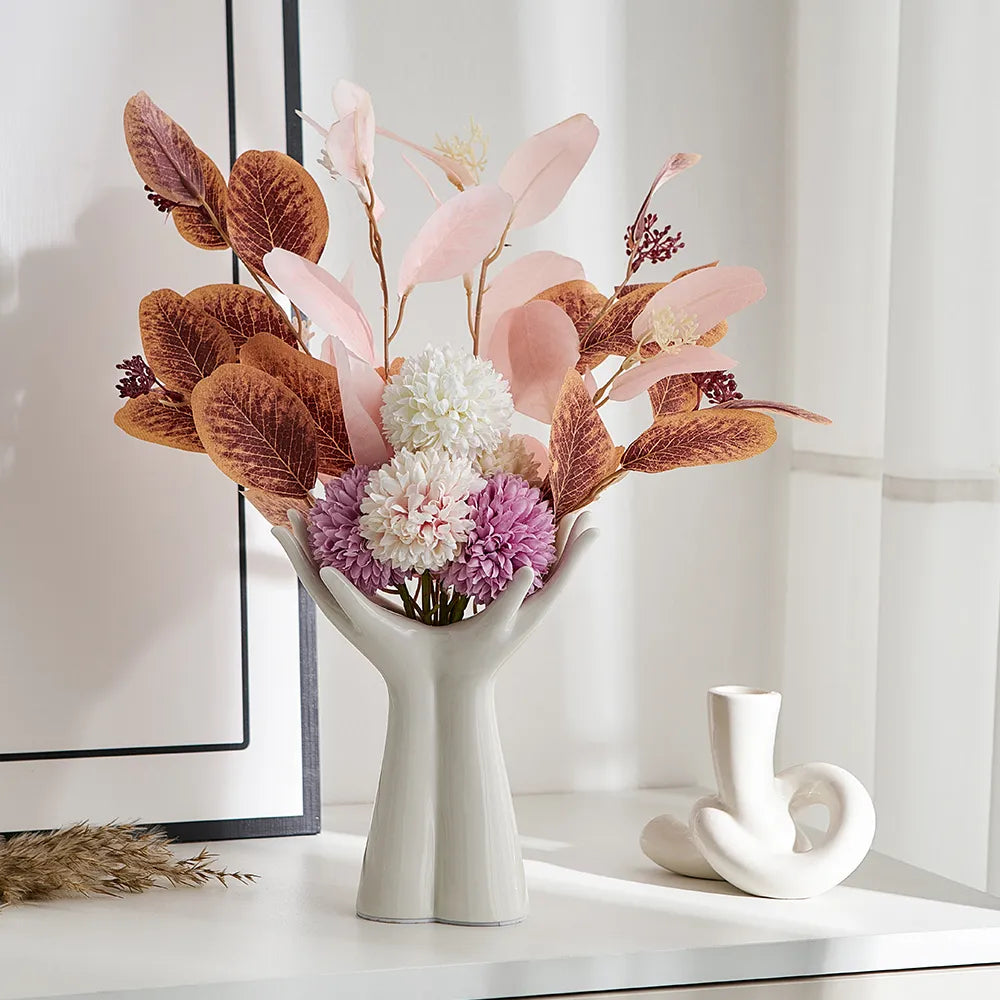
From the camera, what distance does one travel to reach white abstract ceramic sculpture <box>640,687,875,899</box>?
2.63 ft

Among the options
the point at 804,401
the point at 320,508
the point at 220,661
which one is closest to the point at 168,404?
the point at 320,508

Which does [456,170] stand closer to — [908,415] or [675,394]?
[675,394]

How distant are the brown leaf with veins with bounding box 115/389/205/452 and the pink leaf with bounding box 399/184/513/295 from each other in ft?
0.60

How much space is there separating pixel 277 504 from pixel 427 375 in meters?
0.17

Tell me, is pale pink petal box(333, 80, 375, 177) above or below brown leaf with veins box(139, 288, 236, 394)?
above

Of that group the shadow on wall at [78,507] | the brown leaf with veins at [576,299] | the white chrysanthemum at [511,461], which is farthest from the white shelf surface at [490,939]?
the brown leaf with veins at [576,299]

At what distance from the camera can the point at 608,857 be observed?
0.93 m

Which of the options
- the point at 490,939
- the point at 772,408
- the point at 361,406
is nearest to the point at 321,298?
the point at 361,406

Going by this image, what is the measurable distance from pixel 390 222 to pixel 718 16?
377mm

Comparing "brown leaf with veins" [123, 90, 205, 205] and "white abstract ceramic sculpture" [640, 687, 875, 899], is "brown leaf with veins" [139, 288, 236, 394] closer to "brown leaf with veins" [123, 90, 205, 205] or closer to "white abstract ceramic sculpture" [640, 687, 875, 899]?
"brown leaf with veins" [123, 90, 205, 205]

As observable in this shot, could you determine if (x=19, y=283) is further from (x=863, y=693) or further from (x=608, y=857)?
(x=863, y=693)

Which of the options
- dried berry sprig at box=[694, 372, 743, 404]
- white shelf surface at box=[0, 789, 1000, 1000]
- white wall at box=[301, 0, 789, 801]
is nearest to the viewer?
white shelf surface at box=[0, 789, 1000, 1000]

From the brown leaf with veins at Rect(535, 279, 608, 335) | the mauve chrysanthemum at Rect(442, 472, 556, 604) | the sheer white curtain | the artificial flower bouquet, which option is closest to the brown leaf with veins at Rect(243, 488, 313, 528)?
the artificial flower bouquet

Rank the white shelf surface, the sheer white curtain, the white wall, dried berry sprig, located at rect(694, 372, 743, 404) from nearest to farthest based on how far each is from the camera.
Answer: the white shelf surface → dried berry sprig, located at rect(694, 372, 743, 404) → the sheer white curtain → the white wall
